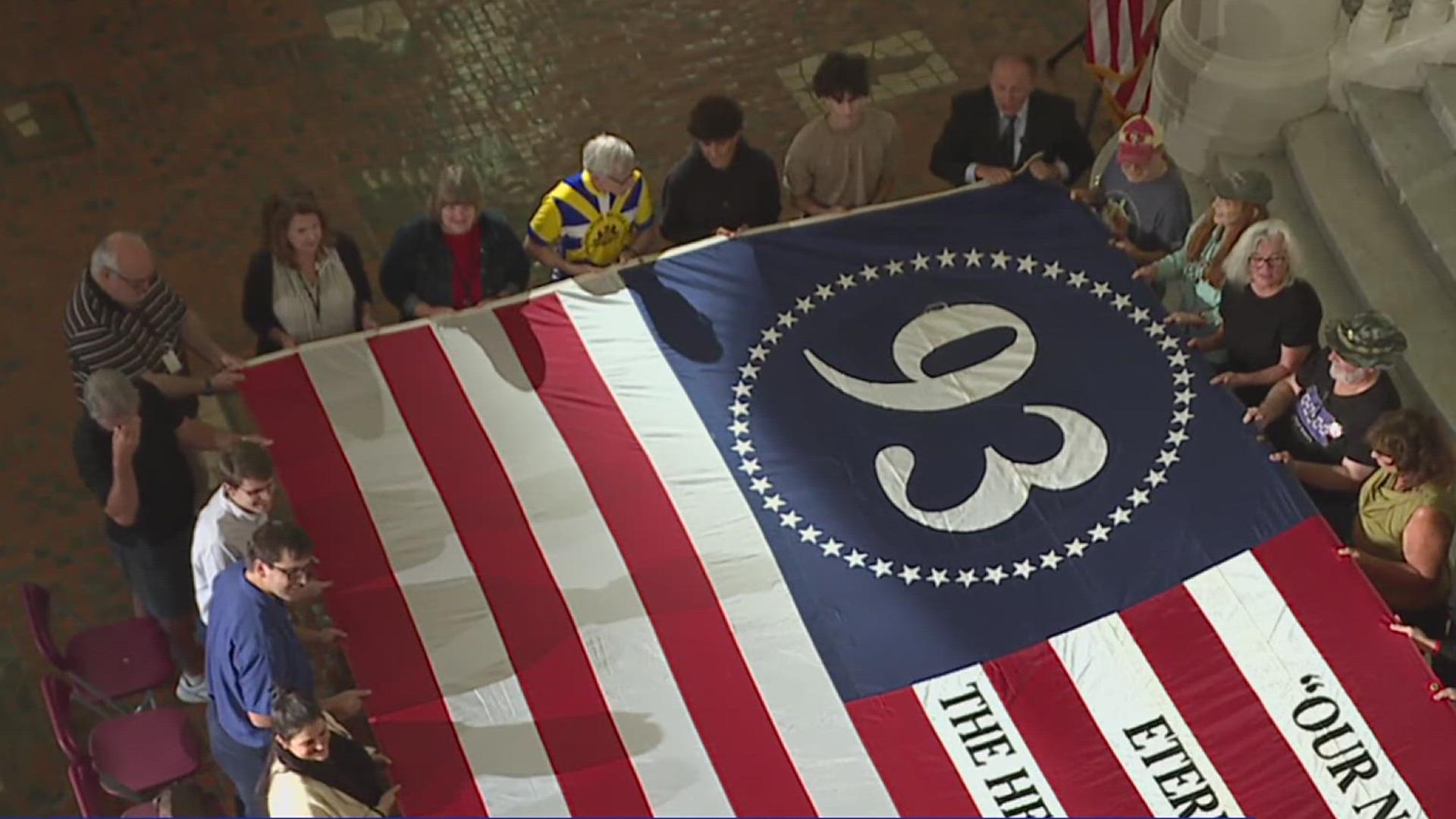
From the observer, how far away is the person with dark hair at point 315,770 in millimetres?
5375

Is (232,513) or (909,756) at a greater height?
(232,513)

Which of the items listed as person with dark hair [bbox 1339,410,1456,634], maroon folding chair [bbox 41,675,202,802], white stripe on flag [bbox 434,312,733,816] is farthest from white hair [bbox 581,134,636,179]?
person with dark hair [bbox 1339,410,1456,634]

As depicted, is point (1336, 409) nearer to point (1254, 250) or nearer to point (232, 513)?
point (1254, 250)

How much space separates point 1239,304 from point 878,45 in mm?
3606

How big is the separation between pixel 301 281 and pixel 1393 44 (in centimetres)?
498

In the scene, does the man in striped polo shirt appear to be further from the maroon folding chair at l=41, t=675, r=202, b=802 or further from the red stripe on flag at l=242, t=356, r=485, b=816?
the maroon folding chair at l=41, t=675, r=202, b=802

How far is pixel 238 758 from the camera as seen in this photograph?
20.0ft

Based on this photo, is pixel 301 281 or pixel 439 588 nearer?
pixel 439 588

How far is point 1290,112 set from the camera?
344 inches

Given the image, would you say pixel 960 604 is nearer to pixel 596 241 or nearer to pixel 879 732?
pixel 879 732

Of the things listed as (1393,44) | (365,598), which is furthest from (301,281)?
(1393,44)

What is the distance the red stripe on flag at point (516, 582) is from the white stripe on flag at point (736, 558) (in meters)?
0.51

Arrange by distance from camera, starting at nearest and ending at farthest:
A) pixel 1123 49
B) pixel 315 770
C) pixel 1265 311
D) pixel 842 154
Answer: pixel 315 770 → pixel 1265 311 → pixel 842 154 → pixel 1123 49

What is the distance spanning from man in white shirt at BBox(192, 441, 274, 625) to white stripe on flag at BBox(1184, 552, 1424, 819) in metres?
3.03
